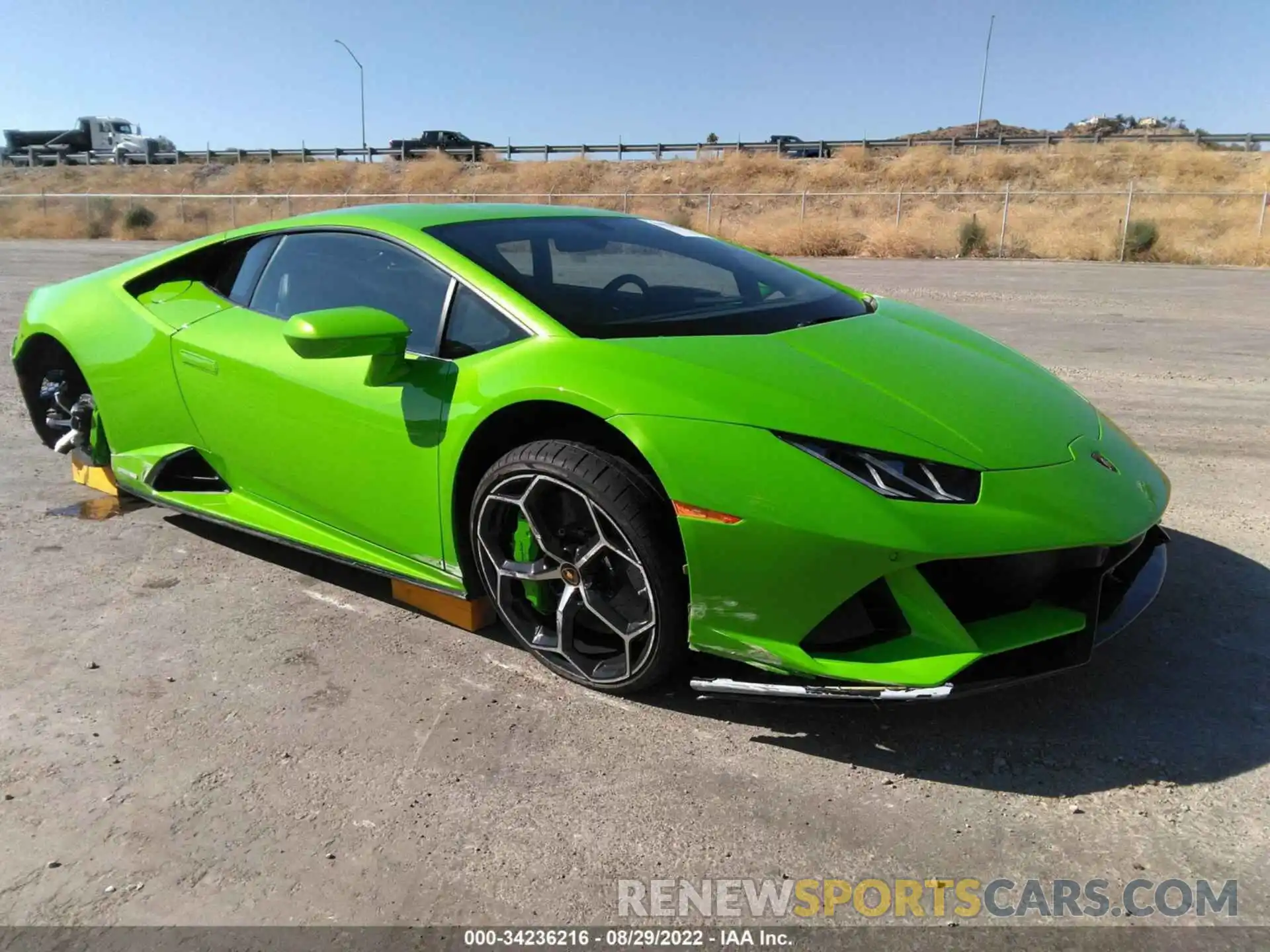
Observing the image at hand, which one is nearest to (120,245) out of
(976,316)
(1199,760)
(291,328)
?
(976,316)

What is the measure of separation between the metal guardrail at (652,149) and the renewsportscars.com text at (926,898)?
41.6 m

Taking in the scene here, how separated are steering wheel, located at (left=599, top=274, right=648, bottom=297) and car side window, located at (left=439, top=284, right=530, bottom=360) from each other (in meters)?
0.44

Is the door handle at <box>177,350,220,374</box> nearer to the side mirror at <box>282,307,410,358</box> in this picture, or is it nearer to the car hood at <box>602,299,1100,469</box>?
the side mirror at <box>282,307,410,358</box>

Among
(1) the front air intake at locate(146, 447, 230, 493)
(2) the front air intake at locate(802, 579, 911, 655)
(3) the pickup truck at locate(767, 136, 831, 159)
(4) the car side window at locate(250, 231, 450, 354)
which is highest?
(3) the pickup truck at locate(767, 136, 831, 159)

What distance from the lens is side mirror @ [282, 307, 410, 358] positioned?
2.63m

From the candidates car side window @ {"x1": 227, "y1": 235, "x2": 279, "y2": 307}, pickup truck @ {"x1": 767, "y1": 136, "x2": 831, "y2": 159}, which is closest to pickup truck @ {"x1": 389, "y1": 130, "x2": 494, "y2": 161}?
pickup truck @ {"x1": 767, "y1": 136, "x2": 831, "y2": 159}

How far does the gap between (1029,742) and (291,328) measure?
2.25 m

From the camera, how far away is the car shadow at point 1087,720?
227 centimetres

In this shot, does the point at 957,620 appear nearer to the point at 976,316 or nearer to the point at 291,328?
the point at 291,328

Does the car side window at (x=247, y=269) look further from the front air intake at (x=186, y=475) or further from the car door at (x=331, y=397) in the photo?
the front air intake at (x=186, y=475)

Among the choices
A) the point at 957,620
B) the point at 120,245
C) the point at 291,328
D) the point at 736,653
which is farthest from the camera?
the point at 120,245

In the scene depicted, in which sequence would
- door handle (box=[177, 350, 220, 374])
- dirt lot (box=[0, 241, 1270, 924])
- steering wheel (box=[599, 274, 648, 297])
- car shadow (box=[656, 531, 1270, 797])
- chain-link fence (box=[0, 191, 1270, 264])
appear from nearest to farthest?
1. dirt lot (box=[0, 241, 1270, 924])
2. car shadow (box=[656, 531, 1270, 797])
3. steering wheel (box=[599, 274, 648, 297])
4. door handle (box=[177, 350, 220, 374])
5. chain-link fence (box=[0, 191, 1270, 264])

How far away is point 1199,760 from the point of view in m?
2.29

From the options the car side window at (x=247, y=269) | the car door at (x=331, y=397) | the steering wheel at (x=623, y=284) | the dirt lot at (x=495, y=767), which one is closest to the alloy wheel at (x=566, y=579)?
the dirt lot at (x=495, y=767)
